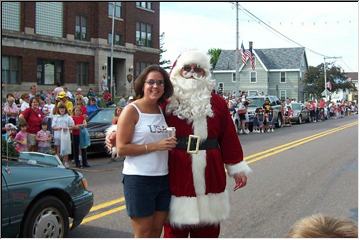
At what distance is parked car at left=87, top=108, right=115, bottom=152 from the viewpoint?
1368 cm

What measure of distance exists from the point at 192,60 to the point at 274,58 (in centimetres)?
6670

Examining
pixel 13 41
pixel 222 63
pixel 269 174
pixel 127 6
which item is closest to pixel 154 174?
pixel 269 174

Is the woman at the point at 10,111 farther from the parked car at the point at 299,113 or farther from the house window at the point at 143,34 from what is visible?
the house window at the point at 143,34

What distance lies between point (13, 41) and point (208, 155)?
3044 cm

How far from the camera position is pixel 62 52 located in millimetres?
35688

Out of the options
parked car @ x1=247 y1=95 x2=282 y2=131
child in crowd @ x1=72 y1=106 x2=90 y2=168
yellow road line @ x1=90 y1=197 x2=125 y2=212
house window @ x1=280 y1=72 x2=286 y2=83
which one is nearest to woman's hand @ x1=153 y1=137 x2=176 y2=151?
yellow road line @ x1=90 y1=197 x2=125 y2=212

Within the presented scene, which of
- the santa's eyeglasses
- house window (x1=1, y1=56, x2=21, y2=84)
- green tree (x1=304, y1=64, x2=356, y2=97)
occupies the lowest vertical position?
the santa's eyeglasses

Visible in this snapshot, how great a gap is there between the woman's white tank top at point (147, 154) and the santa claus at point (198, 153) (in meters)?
0.11

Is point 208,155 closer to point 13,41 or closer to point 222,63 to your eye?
point 13,41

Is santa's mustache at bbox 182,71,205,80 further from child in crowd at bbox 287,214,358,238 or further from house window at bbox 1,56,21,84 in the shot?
house window at bbox 1,56,21,84

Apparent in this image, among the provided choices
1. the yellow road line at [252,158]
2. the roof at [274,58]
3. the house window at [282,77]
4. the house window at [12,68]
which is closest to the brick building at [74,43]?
the house window at [12,68]

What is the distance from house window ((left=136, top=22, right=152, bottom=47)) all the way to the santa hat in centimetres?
3988

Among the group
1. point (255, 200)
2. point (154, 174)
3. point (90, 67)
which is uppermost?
point (90, 67)

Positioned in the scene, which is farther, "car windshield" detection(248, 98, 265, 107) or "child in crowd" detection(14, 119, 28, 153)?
"car windshield" detection(248, 98, 265, 107)
